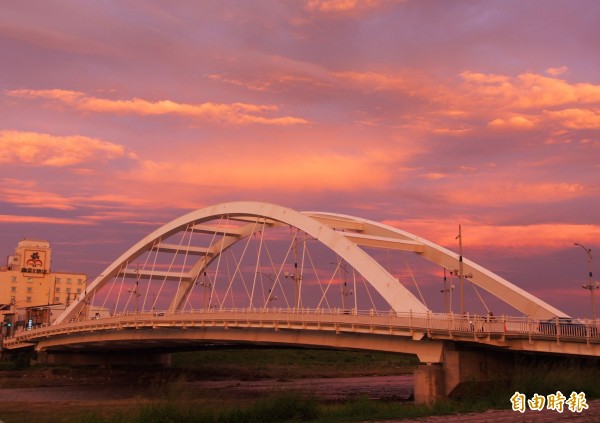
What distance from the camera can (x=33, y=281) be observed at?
402 feet

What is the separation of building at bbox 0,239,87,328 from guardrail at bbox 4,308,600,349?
7345cm

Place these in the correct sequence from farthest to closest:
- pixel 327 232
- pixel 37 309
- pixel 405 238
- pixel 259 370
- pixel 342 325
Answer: pixel 37 309 < pixel 259 370 < pixel 405 238 < pixel 327 232 < pixel 342 325

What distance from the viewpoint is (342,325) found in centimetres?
3984

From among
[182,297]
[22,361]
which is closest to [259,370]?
[182,297]

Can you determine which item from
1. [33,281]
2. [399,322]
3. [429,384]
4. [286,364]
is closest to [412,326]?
[399,322]

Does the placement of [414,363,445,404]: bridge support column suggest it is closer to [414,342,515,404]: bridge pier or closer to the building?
[414,342,515,404]: bridge pier

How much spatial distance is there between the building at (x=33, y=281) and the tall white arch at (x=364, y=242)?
5852 cm

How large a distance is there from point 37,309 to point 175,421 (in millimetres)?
88423

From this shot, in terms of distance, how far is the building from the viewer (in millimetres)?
118375

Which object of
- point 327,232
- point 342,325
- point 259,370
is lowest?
point 259,370

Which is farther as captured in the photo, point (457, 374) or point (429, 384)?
point (457, 374)

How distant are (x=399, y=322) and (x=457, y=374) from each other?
12.6 feet

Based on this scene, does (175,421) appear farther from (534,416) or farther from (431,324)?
(431,324)

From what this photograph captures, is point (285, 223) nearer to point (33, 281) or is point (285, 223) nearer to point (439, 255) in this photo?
point (439, 255)
